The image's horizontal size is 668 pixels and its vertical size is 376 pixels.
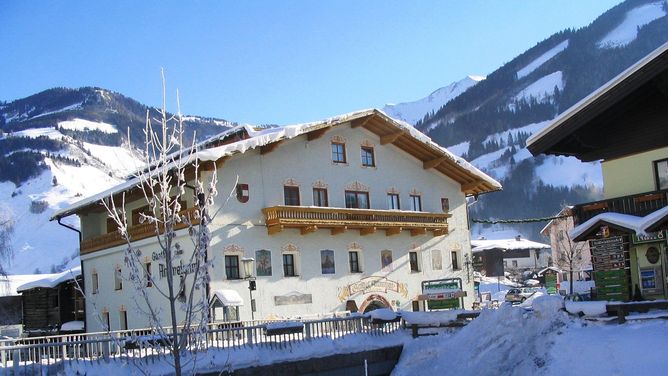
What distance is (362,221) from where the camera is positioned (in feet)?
112

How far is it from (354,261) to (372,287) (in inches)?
60.7

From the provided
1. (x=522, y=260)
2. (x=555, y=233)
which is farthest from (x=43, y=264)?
(x=555, y=233)

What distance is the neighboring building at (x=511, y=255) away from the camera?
100875 millimetres

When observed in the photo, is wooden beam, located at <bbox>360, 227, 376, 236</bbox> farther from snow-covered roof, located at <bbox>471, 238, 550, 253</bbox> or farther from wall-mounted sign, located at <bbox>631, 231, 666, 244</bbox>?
snow-covered roof, located at <bbox>471, 238, 550, 253</bbox>

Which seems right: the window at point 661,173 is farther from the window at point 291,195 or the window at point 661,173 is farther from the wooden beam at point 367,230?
the window at point 291,195

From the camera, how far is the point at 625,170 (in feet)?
77.9

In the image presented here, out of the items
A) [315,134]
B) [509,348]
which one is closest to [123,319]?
[315,134]

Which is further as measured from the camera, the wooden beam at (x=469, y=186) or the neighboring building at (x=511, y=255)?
the neighboring building at (x=511, y=255)

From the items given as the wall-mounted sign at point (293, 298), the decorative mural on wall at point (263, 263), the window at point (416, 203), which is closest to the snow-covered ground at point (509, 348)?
the wall-mounted sign at point (293, 298)

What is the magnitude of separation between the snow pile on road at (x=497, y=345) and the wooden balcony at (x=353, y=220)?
33.2 ft

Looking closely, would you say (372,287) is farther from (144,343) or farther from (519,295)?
(519,295)

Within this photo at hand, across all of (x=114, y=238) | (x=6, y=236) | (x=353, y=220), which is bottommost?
(x=353, y=220)

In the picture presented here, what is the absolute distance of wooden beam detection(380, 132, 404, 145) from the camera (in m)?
36.7

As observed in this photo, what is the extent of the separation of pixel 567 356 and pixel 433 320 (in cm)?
691
